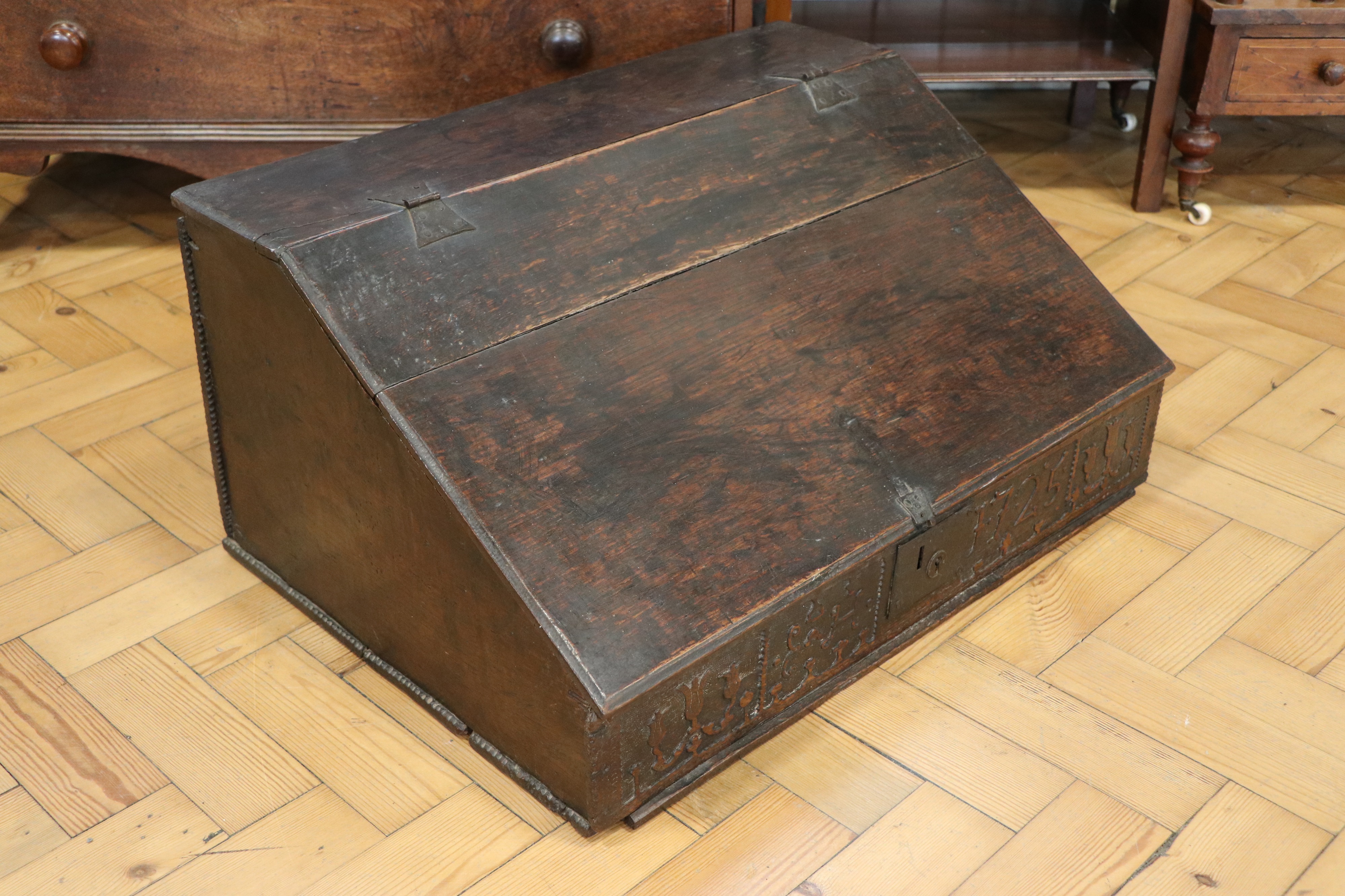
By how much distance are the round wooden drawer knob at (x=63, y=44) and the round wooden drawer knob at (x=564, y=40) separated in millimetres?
705

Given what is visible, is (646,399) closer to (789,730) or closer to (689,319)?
(689,319)

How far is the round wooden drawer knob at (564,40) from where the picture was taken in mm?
2002

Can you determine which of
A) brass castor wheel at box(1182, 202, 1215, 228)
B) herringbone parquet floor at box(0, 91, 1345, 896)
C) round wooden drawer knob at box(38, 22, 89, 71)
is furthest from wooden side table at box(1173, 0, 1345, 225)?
round wooden drawer knob at box(38, 22, 89, 71)

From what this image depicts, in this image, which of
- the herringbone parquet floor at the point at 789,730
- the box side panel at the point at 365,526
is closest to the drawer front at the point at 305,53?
the herringbone parquet floor at the point at 789,730

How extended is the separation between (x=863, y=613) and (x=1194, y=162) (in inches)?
56.0

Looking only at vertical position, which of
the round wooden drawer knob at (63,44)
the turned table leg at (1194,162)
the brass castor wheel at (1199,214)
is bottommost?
the brass castor wheel at (1199,214)

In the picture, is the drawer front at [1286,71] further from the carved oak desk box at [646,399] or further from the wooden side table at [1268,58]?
the carved oak desk box at [646,399]

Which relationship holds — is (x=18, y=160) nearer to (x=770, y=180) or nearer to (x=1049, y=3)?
(x=770, y=180)

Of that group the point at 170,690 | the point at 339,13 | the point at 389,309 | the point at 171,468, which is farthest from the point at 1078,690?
the point at 339,13

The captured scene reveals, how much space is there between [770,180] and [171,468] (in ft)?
A: 2.96

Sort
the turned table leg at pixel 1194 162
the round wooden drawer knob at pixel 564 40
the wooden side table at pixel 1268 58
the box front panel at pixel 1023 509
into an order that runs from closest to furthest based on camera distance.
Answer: the box front panel at pixel 1023 509, the round wooden drawer knob at pixel 564 40, the wooden side table at pixel 1268 58, the turned table leg at pixel 1194 162

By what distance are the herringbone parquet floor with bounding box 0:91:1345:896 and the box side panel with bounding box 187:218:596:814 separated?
0.07 meters

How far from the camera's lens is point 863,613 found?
1.41 m

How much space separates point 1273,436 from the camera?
186 centimetres
